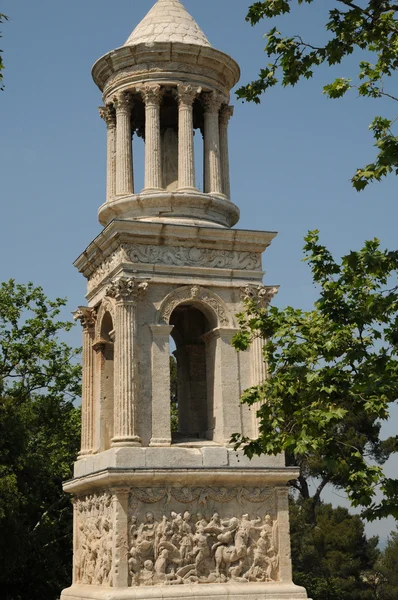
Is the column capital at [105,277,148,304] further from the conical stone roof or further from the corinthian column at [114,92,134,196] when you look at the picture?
the conical stone roof

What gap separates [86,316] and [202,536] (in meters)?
6.15

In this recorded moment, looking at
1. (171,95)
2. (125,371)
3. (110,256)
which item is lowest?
(125,371)

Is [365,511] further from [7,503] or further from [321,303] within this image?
[7,503]

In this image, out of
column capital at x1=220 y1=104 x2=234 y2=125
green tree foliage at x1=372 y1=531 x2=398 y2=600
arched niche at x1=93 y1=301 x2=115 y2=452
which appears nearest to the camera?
arched niche at x1=93 y1=301 x2=115 y2=452

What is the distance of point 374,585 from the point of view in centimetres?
4328

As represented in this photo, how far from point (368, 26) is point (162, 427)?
31.1 ft

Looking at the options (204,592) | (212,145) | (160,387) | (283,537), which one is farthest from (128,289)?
(204,592)

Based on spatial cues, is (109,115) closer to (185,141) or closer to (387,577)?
(185,141)

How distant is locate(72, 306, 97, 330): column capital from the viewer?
859 inches

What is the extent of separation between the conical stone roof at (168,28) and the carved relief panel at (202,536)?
1025cm

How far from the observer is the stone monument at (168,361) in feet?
60.0

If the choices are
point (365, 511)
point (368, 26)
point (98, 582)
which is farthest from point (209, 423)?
point (368, 26)

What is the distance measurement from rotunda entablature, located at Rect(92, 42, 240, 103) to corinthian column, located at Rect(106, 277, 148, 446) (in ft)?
16.9

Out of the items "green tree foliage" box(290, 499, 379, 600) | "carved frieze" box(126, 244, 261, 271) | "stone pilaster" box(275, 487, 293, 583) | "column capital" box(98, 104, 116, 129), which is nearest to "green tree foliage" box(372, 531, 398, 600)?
"green tree foliage" box(290, 499, 379, 600)
